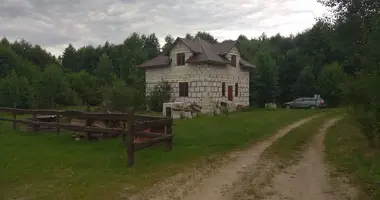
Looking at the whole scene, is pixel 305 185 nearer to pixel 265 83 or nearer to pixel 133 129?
pixel 133 129

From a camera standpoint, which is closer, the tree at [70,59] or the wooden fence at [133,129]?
the wooden fence at [133,129]

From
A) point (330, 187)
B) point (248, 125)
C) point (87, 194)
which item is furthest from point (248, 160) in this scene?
point (248, 125)

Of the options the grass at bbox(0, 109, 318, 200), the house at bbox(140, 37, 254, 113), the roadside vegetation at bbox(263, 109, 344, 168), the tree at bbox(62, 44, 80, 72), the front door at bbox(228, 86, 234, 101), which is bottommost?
the roadside vegetation at bbox(263, 109, 344, 168)

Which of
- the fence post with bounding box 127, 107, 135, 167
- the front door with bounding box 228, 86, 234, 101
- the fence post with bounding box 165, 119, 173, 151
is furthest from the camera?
the front door with bounding box 228, 86, 234, 101

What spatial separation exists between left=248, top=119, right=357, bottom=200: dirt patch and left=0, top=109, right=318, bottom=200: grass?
107 inches

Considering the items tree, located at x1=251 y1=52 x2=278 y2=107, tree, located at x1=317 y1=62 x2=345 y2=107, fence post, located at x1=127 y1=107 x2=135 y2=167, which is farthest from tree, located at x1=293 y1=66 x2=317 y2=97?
fence post, located at x1=127 y1=107 x2=135 y2=167

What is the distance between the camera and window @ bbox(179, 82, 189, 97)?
30.5 meters

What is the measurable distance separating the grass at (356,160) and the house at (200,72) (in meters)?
15.5

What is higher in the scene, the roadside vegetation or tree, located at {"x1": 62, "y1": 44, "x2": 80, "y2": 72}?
tree, located at {"x1": 62, "y1": 44, "x2": 80, "y2": 72}

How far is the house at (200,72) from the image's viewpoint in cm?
2956

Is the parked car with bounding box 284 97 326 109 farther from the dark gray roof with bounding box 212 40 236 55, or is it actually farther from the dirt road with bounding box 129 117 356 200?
the dirt road with bounding box 129 117 356 200

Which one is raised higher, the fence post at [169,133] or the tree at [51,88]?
the tree at [51,88]

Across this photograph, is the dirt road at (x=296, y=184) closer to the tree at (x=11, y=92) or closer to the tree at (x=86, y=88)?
the tree at (x=11, y=92)

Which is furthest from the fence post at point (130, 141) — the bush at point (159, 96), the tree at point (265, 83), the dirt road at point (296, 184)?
the tree at point (265, 83)
